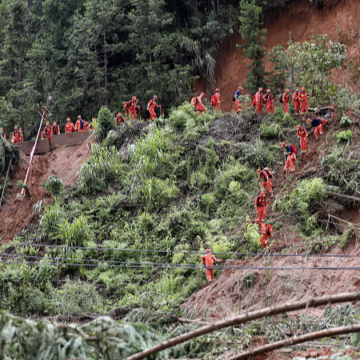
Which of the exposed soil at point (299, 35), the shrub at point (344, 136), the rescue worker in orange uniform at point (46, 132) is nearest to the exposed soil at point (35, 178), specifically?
the rescue worker in orange uniform at point (46, 132)

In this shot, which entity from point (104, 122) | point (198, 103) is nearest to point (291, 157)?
point (198, 103)

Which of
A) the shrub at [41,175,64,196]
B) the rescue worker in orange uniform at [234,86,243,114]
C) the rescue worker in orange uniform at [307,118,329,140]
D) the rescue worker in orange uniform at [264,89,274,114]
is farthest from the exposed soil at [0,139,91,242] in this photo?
the rescue worker in orange uniform at [307,118,329,140]

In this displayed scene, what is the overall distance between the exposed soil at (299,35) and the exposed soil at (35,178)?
10.8 metres

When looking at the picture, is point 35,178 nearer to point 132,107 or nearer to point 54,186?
point 54,186

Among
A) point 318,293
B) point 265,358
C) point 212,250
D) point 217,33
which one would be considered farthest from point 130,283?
point 217,33

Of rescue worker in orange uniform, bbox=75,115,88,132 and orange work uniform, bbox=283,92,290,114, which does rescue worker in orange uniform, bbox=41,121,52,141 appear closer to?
rescue worker in orange uniform, bbox=75,115,88,132

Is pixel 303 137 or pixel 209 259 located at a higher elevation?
pixel 303 137

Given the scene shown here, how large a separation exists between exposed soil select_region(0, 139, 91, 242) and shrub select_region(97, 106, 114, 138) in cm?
106

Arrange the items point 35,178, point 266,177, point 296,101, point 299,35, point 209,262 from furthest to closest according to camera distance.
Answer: point 299,35 → point 35,178 → point 296,101 → point 266,177 → point 209,262

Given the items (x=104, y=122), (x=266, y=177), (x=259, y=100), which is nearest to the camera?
(x=266, y=177)

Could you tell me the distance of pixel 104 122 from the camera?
24656 mm

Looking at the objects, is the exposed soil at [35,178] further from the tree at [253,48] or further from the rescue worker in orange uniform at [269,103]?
the tree at [253,48]

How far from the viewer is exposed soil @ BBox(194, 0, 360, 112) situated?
29562 millimetres

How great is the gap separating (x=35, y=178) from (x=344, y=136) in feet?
46.1
